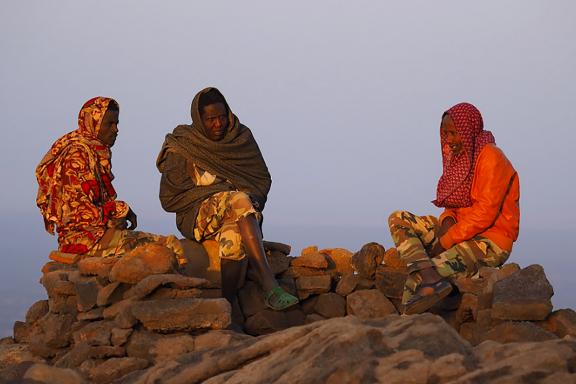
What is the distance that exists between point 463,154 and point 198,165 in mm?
2721

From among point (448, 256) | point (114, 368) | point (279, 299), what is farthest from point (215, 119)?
point (114, 368)

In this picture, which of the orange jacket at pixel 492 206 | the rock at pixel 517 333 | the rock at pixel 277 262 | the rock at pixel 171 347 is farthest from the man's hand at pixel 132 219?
the rock at pixel 517 333

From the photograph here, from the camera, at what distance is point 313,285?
946 cm

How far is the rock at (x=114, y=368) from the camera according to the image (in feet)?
23.2

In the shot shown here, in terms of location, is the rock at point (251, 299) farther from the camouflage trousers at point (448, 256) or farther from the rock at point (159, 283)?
the camouflage trousers at point (448, 256)

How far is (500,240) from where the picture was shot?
8656mm

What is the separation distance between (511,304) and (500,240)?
1089 millimetres

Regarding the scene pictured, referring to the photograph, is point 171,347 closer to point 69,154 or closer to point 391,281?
point 391,281

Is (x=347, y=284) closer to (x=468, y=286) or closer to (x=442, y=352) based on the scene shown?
(x=468, y=286)

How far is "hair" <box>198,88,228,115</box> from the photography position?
9070 millimetres

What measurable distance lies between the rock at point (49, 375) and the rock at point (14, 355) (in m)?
4.05

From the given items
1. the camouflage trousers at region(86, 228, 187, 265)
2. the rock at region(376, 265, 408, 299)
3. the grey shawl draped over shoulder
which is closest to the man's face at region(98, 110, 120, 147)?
the grey shawl draped over shoulder

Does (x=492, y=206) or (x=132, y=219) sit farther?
(x=132, y=219)

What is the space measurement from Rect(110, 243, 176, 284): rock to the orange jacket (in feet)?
8.92
